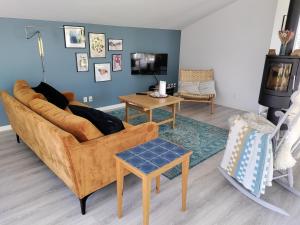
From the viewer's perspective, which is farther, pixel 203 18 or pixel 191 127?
pixel 203 18

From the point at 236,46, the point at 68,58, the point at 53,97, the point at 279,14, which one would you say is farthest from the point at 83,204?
the point at 279,14

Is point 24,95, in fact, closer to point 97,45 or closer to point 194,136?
point 97,45

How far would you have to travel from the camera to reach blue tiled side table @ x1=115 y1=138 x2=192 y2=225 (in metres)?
1.45

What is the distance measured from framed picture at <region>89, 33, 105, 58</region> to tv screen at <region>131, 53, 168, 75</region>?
696 millimetres

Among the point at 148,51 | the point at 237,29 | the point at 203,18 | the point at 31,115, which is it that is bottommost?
the point at 31,115

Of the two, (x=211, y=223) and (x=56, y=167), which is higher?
(x=56, y=167)

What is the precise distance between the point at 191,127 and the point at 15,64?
3.03 metres

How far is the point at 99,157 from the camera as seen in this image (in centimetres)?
180

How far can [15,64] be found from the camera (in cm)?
335

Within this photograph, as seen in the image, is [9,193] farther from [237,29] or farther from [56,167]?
[237,29]

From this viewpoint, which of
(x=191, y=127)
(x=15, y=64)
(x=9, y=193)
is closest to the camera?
(x=9, y=193)

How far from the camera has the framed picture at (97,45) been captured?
4.07 metres

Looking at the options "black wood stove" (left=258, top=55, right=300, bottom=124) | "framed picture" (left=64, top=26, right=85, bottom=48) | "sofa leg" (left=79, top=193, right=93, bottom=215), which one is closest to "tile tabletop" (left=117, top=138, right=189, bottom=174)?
"sofa leg" (left=79, top=193, right=93, bottom=215)

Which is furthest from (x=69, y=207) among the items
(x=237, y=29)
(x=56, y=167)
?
(x=237, y=29)
